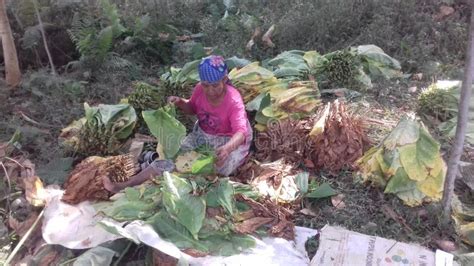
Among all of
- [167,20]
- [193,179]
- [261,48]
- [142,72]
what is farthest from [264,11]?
[193,179]

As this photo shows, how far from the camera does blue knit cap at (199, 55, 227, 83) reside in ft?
9.58

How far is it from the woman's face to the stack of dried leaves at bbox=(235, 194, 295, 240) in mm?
682

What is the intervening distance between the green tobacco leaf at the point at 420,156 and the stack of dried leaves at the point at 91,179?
5.39ft

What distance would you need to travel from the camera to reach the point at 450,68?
4355 millimetres

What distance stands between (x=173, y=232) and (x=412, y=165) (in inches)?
52.3

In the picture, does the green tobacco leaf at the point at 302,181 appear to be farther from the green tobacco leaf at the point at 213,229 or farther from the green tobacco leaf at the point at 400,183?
the green tobacco leaf at the point at 213,229

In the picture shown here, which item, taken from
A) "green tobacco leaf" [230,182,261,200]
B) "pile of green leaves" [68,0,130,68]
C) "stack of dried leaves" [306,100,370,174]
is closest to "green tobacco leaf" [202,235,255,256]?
"green tobacco leaf" [230,182,261,200]

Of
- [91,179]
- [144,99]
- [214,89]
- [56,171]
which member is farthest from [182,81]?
[91,179]

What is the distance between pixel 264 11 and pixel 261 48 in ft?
2.39

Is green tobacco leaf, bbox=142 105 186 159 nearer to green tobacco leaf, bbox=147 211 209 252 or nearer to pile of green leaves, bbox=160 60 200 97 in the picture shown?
green tobacco leaf, bbox=147 211 209 252

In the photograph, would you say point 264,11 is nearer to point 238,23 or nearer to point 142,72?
point 238,23

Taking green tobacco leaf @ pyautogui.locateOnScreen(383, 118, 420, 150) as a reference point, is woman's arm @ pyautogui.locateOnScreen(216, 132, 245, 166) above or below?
below

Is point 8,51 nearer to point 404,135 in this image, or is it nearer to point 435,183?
point 404,135

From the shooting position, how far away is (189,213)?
2523mm
